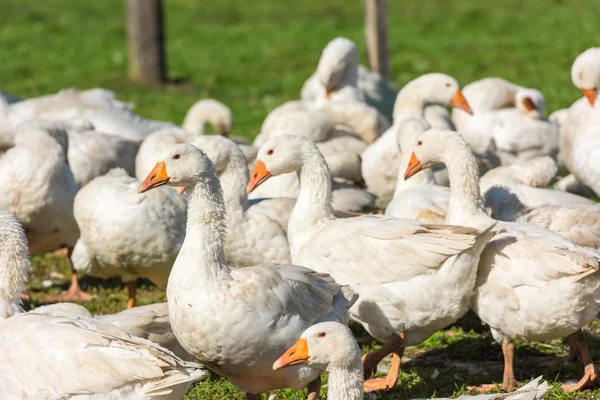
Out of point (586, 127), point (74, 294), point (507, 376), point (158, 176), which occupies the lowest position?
point (74, 294)

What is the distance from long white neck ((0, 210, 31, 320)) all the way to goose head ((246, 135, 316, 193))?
1.87 metres

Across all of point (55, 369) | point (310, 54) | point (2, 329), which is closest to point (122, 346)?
point (55, 369)

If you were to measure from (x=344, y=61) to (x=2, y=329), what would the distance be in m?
6.68

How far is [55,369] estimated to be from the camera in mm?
4980

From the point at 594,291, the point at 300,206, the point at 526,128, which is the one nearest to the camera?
the point at 594,291

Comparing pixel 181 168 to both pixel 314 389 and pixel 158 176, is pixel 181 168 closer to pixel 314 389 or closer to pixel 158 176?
pixel 158 176

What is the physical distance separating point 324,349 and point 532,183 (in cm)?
384

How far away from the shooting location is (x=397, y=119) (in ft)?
31.1

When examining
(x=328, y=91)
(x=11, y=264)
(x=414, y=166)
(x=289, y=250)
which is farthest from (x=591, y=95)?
(x=11, y=264)

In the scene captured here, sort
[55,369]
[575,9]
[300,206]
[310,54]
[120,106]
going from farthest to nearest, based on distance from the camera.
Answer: [575,9], [310,54], [120,106], [300,206], [55,369]

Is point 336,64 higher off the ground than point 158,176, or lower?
lower

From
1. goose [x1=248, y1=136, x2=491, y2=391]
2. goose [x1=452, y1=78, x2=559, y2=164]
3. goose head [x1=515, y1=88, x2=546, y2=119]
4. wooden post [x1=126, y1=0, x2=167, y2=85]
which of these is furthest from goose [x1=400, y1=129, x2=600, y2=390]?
wooden post [x1=126, y1=0, x2=167, y2=85]

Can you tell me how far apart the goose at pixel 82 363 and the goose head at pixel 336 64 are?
20.8 ft

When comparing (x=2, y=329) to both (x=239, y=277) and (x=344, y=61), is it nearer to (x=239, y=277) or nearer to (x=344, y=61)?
(x=239, y=277)
